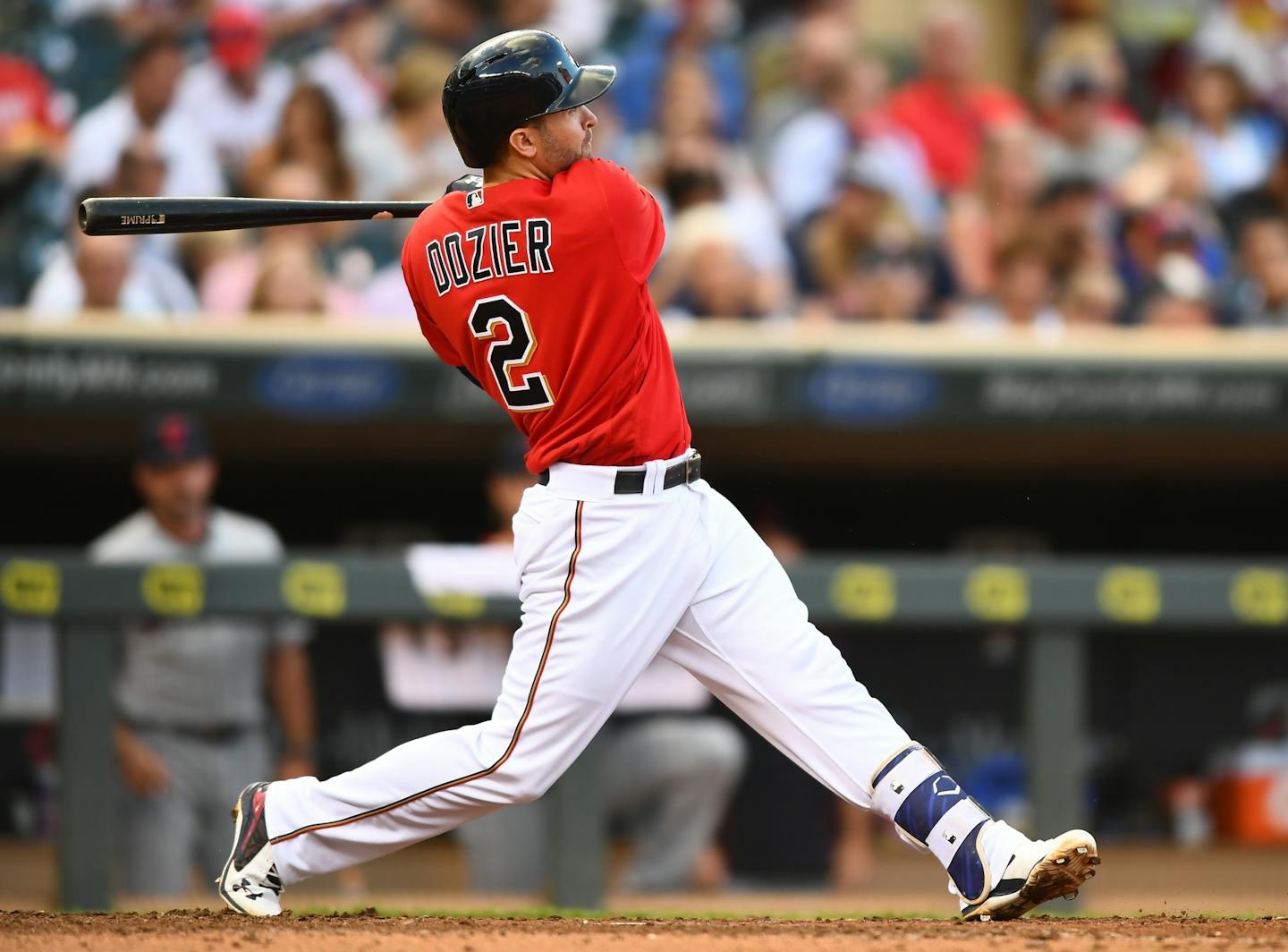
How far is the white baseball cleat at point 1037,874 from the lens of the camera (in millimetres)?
3105

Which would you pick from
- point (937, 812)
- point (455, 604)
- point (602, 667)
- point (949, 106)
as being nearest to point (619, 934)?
point (602, 667)

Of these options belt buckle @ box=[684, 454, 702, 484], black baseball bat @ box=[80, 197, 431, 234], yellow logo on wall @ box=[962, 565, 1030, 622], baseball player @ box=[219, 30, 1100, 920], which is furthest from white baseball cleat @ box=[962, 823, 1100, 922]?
yellow logo on wall @ box=[962, 565, 1030, 622]

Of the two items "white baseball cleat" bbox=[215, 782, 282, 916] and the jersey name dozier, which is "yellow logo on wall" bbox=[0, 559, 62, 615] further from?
the jersey name dozier

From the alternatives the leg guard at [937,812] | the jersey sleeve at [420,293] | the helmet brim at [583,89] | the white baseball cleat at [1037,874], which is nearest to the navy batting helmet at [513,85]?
the helmet brim at [583,89]

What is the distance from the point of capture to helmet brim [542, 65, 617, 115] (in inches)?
123

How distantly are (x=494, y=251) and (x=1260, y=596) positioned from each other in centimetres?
280

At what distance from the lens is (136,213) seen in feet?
11.6

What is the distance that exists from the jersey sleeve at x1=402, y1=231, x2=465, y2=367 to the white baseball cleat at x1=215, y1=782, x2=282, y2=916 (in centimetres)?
89

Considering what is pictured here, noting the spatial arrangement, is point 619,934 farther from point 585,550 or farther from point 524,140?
point 524,140

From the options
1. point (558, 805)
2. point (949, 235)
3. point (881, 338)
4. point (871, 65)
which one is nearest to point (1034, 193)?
point (949, 235)

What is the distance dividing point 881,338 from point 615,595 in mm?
2478

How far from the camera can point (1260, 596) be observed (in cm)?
500

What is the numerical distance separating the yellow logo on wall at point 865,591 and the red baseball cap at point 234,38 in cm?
340

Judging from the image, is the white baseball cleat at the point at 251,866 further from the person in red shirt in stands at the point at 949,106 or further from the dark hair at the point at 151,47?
the person in red shirt in stands at the point at 949,106
